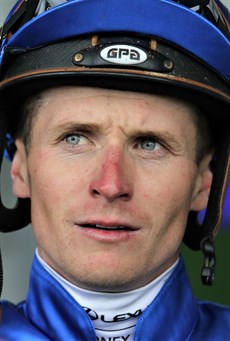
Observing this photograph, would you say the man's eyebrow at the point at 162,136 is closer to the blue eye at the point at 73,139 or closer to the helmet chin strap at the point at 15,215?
the blue eye at the point at 73,139

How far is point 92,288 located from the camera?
7.14ft

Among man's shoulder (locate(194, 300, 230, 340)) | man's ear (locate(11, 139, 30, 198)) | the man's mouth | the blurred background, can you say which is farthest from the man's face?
the blurred background

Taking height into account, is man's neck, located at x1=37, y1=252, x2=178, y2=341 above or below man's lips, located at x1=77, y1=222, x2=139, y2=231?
below

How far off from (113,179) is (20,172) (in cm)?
44

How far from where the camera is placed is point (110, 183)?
207 centimetres

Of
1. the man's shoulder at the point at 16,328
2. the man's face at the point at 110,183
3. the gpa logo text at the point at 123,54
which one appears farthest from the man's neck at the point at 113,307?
the gpa logo text at the point at 123,54

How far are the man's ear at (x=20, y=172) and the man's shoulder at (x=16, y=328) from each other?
33 cm

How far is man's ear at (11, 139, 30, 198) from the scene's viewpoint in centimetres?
241

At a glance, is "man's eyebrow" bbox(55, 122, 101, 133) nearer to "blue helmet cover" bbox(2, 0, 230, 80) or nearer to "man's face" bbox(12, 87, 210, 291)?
"man's face" bbox(12, 87, 210, 291)

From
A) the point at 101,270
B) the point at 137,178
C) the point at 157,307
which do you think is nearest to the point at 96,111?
the point at 137,178

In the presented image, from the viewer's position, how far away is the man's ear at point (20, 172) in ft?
7.89

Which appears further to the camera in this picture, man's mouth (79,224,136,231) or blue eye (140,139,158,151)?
blue eye (140,139,158,151)

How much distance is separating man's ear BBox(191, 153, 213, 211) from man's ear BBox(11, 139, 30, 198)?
1.55 ft

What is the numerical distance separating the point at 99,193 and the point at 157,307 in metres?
0.38
